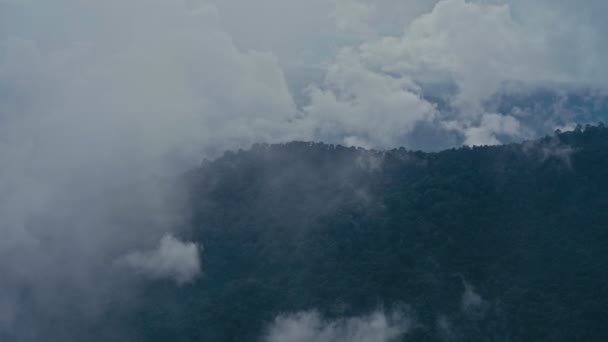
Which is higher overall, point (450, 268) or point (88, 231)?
point (88, 231)

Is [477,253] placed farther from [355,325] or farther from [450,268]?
[355,325]

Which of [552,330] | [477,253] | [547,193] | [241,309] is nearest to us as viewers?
[552,330]

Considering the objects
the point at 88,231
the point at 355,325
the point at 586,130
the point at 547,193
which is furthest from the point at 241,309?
the point at 586,130

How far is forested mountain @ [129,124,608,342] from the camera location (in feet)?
198

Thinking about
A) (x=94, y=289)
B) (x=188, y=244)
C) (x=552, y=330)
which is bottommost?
(x=552, y=330)

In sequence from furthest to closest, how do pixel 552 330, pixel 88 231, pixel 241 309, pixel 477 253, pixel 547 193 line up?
pixel 88 231 < pixel 547 193 < pixel 477 253 < pixel 241 309 < pixel 552 330

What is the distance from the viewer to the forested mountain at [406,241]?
60.3 m

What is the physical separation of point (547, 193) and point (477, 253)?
12.1 meters

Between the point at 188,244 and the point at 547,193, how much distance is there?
39.8 m

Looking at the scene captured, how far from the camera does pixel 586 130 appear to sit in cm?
8094

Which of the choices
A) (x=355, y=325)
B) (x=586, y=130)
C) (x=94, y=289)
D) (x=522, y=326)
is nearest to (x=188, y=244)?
(x=94, y=289)

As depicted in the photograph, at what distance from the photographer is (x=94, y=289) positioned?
67938 millimetres

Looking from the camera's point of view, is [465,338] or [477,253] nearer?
[465,338]

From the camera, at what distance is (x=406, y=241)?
6850 cm
